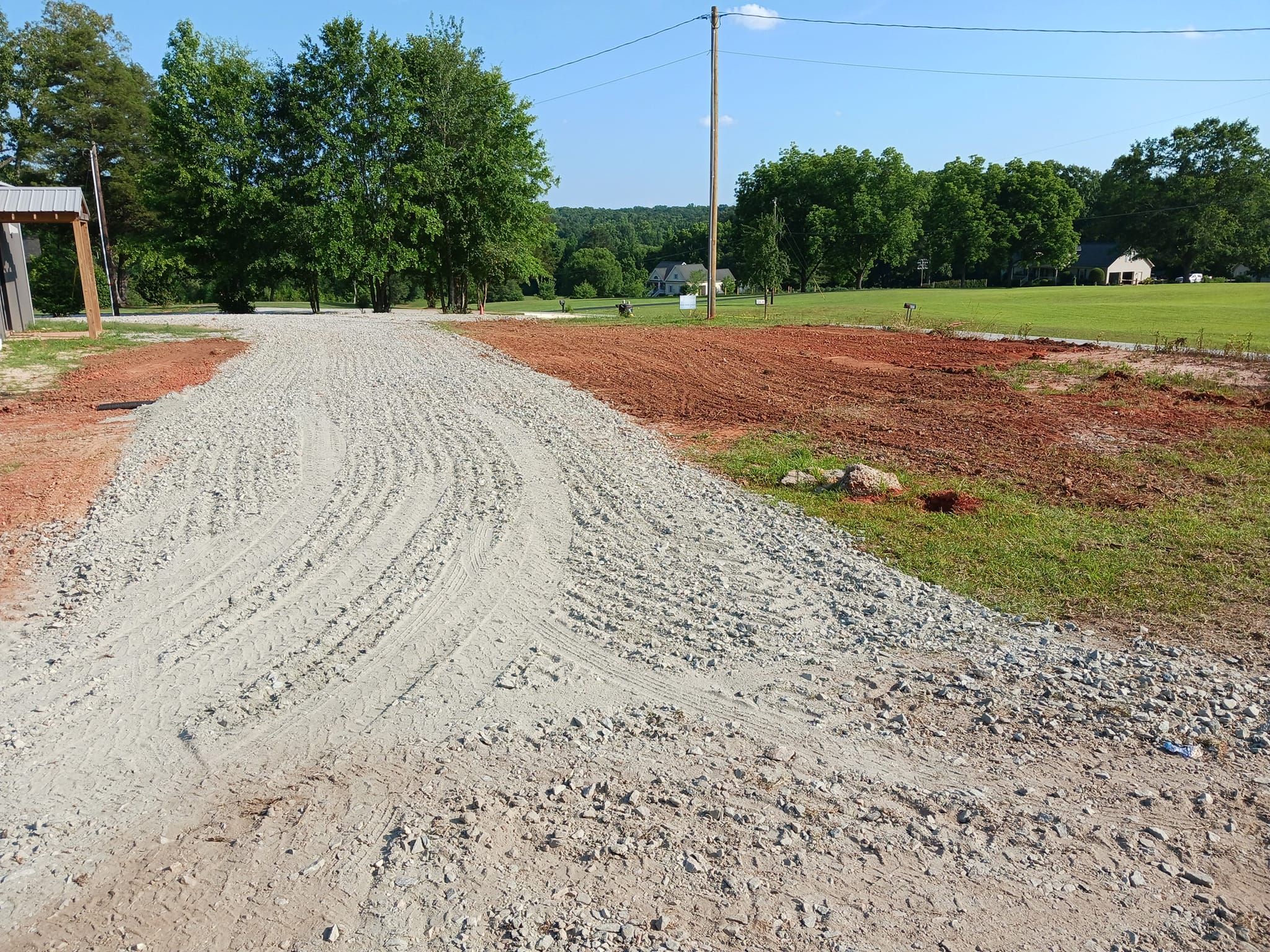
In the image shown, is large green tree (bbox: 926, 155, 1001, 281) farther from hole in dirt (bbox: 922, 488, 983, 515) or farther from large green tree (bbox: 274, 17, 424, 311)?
hole in dirt (bbox: 922, 488, 983, 515)

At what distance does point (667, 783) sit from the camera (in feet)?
12.6

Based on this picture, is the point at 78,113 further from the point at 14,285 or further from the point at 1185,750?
the point at 1185,750

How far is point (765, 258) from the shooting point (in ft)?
132

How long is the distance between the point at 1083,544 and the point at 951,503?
1.33 meters

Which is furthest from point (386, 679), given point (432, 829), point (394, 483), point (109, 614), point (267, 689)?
point (394, 483)

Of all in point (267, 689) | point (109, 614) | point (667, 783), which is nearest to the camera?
point (667, 783)

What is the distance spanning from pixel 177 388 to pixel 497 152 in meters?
31.2

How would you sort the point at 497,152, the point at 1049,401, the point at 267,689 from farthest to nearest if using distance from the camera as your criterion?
1. the point at 497,152
2. the point at 1049,401
3. the point at 267,689

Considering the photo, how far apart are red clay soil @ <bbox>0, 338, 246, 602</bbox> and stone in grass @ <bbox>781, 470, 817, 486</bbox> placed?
694 cm

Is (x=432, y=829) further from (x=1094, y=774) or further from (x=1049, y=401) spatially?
(x=1049, y=401)

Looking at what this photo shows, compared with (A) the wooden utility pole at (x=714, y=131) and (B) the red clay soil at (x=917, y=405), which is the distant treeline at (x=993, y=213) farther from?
(B) the red clay soil at (x=917, y=405)

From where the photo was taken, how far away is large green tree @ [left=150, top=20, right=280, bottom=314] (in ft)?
126

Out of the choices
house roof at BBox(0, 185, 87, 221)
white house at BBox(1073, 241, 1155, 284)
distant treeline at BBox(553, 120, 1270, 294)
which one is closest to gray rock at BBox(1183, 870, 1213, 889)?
house roof at BBox(0, 185, 87, 221)

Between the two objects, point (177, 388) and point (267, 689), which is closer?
point (267, 689)
